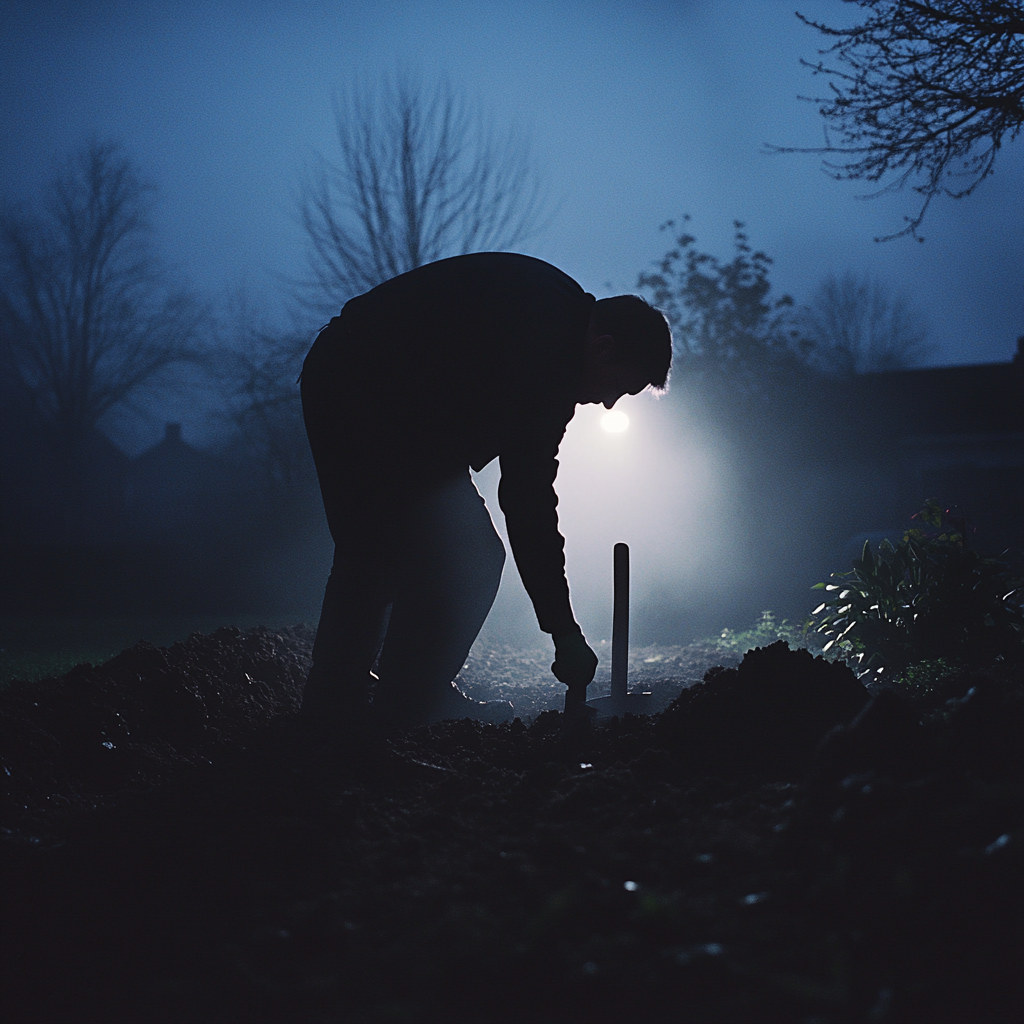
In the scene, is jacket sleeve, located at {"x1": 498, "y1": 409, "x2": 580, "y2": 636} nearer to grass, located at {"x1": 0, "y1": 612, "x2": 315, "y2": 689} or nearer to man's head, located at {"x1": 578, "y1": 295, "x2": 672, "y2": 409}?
man's head, located at {"x1": 578, "y1": 295, "x2": 672, "y2": 409}

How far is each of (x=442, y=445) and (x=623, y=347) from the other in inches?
27.8

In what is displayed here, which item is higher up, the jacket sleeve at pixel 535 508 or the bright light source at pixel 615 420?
the bright light source at pixel 615 420

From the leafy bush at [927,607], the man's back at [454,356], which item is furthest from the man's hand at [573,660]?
the leafy bush at [927,607]

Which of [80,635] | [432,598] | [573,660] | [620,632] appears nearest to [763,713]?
[573,660]

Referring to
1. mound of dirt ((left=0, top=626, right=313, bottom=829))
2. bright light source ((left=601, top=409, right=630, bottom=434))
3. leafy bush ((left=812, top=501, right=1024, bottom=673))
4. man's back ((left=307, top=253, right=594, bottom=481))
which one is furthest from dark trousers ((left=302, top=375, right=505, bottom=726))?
bright light source ((left=601, top=409, right=630, bottom=434))

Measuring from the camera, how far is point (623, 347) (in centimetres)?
256

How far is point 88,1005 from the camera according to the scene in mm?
1119

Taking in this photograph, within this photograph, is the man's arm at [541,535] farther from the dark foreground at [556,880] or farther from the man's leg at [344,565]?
the man's leg at [344,565]

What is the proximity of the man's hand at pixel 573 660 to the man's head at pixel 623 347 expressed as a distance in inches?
33.1

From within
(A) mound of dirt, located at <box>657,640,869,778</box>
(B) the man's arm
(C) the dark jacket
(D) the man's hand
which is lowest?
(A) mound of dirt, located at <box>657,640,869,778</box>

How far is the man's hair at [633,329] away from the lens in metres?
2.55

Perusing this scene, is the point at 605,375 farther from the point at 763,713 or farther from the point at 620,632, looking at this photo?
the point at 620,632

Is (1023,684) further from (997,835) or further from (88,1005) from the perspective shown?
(88,1005)

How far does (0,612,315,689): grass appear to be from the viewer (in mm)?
4906
